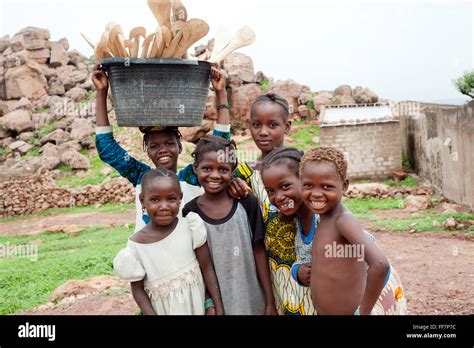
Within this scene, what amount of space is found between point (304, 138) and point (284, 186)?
53.0 feet

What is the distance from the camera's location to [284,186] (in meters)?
2.60

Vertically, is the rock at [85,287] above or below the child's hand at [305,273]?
below

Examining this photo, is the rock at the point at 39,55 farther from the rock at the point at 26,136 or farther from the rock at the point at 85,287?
the rock at the point at 85,287

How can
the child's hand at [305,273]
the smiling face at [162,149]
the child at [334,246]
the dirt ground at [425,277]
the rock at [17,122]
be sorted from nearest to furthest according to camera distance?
the child at [334,246]
the child's hand at [305,273]
the smiling face at [162,149]
the dirt ground at [425,277]
the rock at [17,122]

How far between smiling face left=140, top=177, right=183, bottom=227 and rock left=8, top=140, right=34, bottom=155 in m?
17.5

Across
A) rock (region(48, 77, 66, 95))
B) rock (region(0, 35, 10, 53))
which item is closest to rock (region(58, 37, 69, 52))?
rock (region(0, 35, 10, 53))

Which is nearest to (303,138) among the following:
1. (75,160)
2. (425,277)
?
(75,160)

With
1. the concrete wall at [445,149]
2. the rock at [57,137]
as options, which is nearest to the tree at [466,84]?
the concrete wall at [445,149]

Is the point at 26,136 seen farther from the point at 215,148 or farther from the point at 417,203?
the point at 215,148

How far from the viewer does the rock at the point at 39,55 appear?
2489 centimetres

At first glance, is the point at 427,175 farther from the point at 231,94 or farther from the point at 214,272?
the point at 214,272

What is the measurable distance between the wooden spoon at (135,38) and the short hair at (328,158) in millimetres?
1089

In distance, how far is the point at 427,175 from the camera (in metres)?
13.1

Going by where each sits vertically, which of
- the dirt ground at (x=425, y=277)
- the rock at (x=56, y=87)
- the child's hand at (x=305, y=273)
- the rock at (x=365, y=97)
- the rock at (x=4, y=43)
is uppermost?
the rock at (x=4, y=43)
